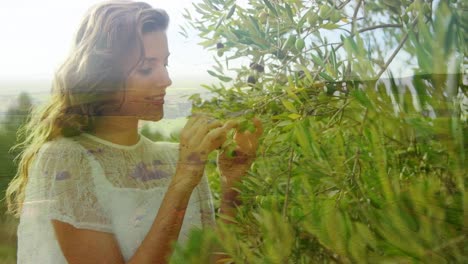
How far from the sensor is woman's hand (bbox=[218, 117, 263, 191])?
2.06ft

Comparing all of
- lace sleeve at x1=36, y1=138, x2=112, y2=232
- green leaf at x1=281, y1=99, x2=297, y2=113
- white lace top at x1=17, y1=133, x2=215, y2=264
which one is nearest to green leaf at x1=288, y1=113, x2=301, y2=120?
green leaf at x1=281, y1=99, x2=297, y2=113

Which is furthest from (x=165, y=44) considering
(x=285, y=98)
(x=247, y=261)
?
(x=247, y=261)

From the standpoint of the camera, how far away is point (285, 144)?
621 millimetres

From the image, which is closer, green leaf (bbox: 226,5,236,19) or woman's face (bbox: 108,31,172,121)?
woman's face (bbox: 108,31,172,121)

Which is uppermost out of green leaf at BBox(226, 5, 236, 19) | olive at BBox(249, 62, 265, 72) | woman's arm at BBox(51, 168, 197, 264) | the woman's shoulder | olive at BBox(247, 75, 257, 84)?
green leaf at BBox(226, 5, 236, 19)

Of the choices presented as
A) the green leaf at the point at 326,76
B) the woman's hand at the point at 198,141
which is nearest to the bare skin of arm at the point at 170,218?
the woman's hand at the point at 198,141

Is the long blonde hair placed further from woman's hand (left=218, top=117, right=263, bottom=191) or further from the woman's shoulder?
woman's hand (left=218, top=117, right=263, bottom=191)

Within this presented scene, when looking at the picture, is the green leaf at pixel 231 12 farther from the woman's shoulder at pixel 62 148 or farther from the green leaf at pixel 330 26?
the woman's shoulder at pixel 62 148

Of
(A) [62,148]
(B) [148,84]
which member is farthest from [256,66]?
(A) [62,148]

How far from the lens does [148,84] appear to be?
1.99 feet

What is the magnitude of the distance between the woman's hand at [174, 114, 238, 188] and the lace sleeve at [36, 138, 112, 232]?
0.32 feet

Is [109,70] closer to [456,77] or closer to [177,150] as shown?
[177,150]

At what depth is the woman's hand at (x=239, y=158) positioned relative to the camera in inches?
24.7

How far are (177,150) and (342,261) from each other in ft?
0.68
